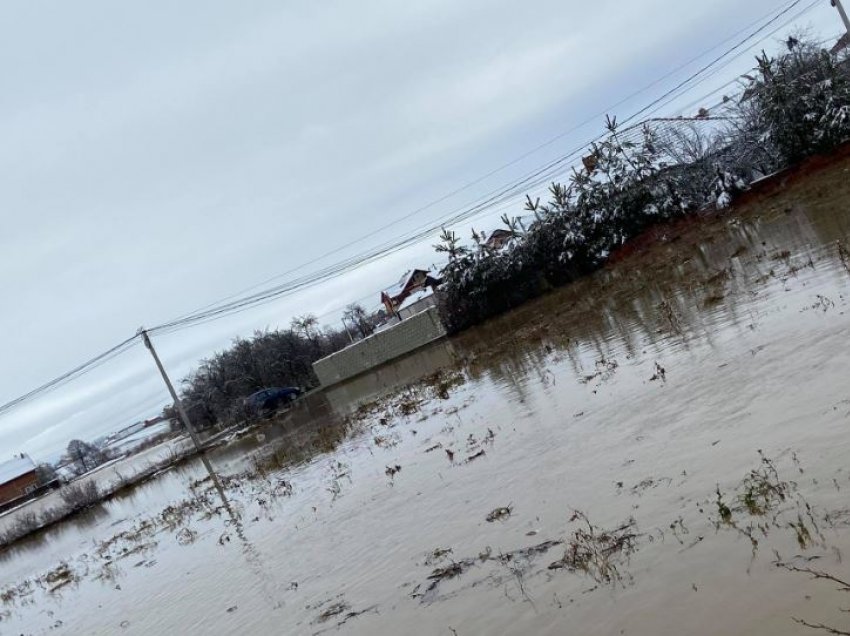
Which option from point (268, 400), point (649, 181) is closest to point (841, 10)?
point (649, 181)

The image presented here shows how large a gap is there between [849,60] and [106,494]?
1666 inches

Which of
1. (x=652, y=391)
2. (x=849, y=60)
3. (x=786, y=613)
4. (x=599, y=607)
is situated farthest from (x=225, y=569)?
(x=849, y=60)

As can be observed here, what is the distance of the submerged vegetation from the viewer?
33.2m

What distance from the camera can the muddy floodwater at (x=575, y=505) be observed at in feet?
15.3

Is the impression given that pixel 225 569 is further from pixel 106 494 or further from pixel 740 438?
pixel 106 494

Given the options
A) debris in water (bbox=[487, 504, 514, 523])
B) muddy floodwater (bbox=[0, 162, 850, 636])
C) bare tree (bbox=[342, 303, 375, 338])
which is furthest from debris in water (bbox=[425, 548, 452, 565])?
bare tree (bbox=[342, 303, 375, 338])

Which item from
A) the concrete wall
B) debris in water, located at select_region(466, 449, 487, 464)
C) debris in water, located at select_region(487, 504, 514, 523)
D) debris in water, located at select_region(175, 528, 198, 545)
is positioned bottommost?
debris in water, located at select_region(487, 504, 514, 523)

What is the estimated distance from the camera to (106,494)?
1396 inches

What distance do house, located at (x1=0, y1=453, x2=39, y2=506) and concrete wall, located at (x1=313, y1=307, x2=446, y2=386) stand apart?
133 feet

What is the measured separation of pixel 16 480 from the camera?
7481cm

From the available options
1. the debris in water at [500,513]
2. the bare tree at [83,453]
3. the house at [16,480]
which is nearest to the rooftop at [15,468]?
the house at [16,480]

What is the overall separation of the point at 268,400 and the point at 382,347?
8.62 metres

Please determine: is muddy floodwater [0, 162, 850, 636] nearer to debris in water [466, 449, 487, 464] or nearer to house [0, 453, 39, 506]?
debris in water [466, 449, 487, 464]

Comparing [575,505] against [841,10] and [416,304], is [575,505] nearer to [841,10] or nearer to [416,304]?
[841,10]
